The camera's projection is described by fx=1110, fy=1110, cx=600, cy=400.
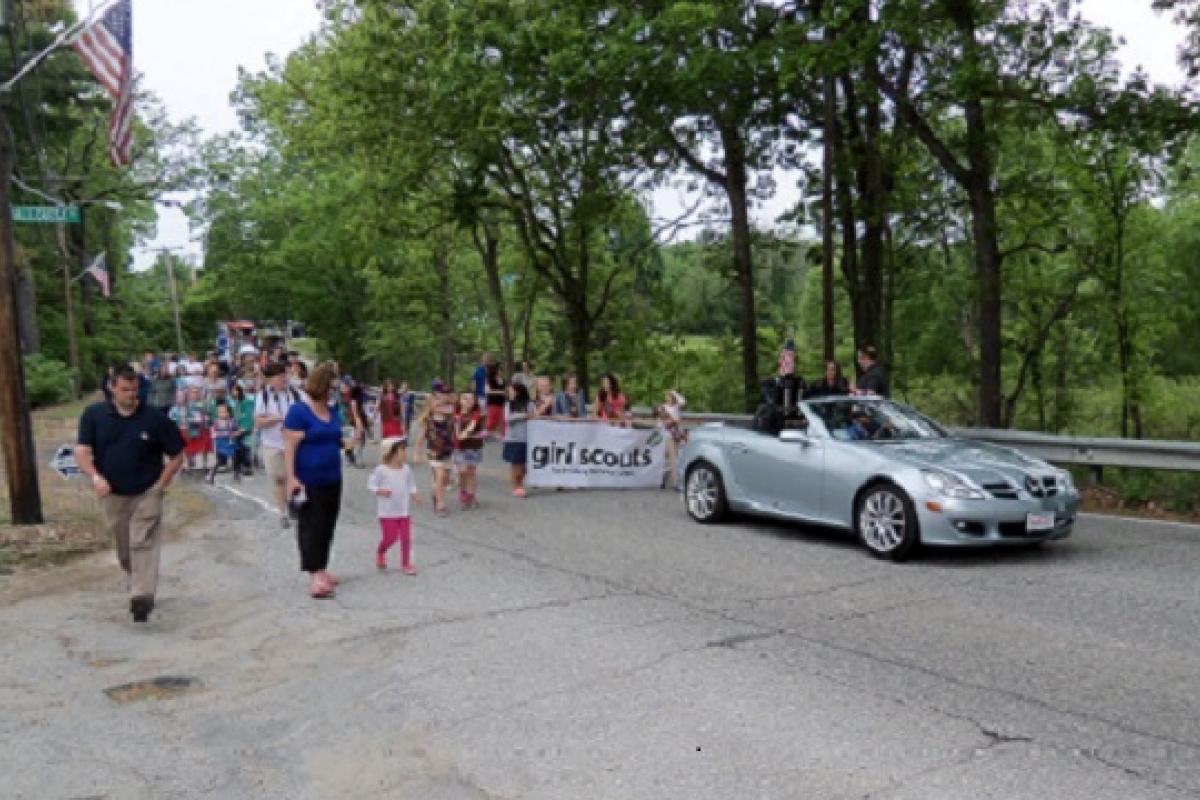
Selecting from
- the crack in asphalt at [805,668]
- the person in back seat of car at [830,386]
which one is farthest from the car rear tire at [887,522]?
the person in back seat of car at [830,386]

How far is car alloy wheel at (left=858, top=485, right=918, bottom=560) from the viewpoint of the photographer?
30.3 feet

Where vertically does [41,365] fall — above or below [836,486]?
above

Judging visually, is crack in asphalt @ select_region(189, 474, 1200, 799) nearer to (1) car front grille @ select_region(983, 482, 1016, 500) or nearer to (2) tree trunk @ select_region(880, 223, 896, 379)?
(1) car front grille @ select_region(983, 482, 1016, 500)

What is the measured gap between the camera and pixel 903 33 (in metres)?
14.1

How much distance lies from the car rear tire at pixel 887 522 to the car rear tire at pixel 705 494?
6.53ft

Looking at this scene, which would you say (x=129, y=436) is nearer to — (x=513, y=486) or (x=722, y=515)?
(x=722, y=515)

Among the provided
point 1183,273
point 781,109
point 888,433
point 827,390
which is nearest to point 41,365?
point 781,109

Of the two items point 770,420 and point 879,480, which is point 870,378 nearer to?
point 770,420

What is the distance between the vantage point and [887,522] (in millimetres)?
9477

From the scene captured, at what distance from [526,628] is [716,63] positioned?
1056 centimetres

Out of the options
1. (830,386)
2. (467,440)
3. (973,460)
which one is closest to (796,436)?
(973,460)

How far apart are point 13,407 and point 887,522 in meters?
9.04

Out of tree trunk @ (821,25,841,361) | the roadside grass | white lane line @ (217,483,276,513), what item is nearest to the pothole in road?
the roadside grass

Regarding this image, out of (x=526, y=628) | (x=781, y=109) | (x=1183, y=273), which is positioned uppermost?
(x=781, y=109)
